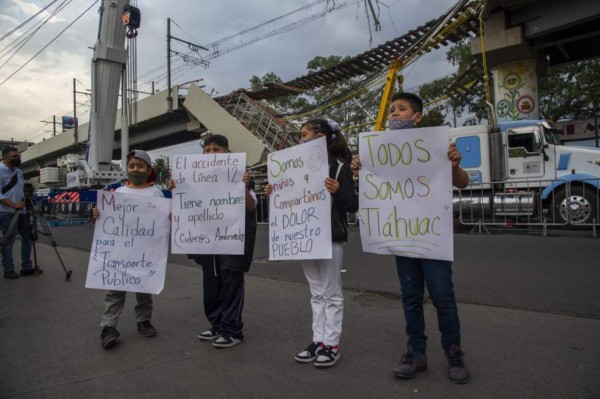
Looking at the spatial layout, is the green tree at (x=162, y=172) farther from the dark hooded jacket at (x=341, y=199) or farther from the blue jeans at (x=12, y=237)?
the blue jeans at (x=12, y=237)

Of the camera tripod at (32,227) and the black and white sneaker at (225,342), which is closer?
the black and white sneaker at (225,342)

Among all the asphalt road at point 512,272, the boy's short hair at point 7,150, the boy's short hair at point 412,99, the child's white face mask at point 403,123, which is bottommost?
the asphalt road at point 512,272

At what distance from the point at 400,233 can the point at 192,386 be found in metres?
1.72

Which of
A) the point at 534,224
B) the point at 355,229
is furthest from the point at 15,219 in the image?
the point at 534,224

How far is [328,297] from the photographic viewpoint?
3258 mm

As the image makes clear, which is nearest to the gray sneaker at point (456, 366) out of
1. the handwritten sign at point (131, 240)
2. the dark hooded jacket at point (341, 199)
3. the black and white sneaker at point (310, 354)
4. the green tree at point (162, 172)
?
the black and white sneaker at point (310, 354)

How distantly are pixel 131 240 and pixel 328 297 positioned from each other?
6.26ft

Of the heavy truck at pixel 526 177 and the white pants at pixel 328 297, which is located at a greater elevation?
the heavy truck at pixel 526 177

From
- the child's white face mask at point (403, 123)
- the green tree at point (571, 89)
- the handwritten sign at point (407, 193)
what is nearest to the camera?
the handwritten sign at point (407, 193)

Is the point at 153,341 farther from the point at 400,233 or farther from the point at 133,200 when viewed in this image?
the point at 400,233

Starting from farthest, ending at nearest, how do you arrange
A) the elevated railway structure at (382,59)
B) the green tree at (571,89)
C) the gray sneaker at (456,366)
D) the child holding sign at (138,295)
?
the green tree at (571,89)
the elevated railway structure at (382,59)
the child holding sign at (138,295)
the gray sneaker at (456,366)

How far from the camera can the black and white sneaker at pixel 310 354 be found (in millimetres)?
3277

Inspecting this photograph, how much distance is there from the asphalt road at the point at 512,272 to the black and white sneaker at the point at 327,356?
2.19 meters

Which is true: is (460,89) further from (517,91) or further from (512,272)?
(512,272)
